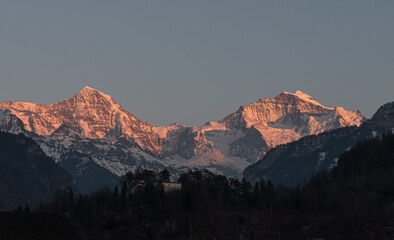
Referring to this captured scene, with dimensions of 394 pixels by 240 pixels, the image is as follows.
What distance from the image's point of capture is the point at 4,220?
655 ft

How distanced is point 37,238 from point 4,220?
9.43m

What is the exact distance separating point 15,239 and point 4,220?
6664mm

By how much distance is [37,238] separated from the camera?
198375 mm

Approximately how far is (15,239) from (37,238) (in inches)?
215

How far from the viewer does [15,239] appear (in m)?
196
